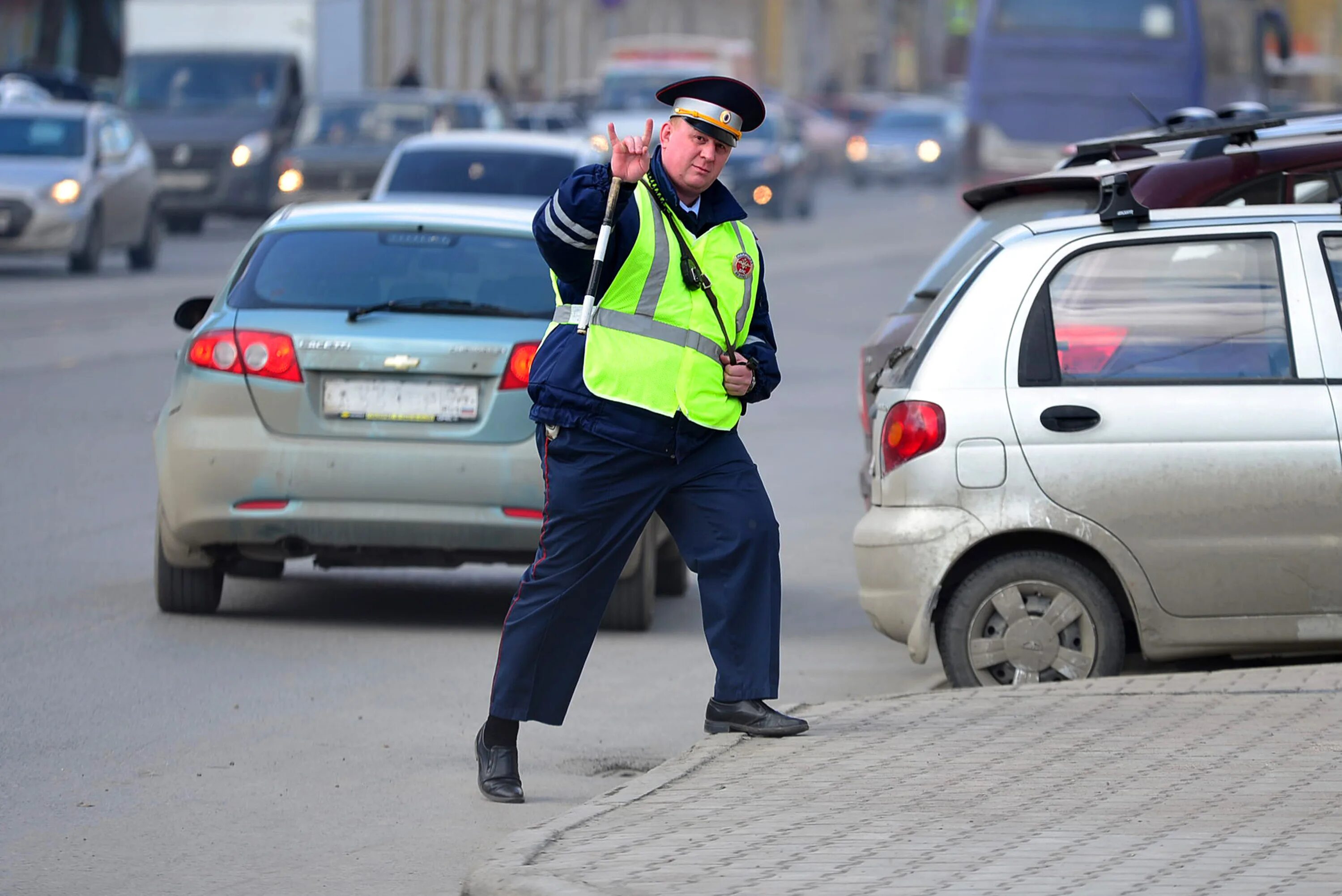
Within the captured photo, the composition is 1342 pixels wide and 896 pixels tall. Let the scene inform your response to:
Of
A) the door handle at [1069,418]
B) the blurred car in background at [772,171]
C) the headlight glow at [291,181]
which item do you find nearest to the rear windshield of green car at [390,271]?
the door handle at [1069,418]

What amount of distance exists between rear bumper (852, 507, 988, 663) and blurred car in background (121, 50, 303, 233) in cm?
2449

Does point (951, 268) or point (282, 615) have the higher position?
Answer: point (951, 268)

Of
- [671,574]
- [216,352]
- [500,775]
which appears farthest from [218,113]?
[500,775]

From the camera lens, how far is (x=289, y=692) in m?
7.39

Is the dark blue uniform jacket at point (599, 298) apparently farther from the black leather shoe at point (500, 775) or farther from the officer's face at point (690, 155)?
the black leather shoe at point (500, 775)

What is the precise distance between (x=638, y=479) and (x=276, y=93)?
2734 cm

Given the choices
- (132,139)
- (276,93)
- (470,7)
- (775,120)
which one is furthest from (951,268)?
(470,7)

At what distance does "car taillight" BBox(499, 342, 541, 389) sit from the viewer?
823 centimetres

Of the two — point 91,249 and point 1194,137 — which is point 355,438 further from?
point 91,249

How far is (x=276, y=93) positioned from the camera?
3231cm

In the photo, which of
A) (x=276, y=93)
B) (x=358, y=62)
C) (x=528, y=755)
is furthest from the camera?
(x=358, y=62)

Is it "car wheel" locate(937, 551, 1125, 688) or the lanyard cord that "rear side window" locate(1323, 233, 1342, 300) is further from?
the lanyard cord

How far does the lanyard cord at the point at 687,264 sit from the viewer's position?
19.1 ft

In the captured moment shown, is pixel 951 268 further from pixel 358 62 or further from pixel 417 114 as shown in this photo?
pixel 358 62
